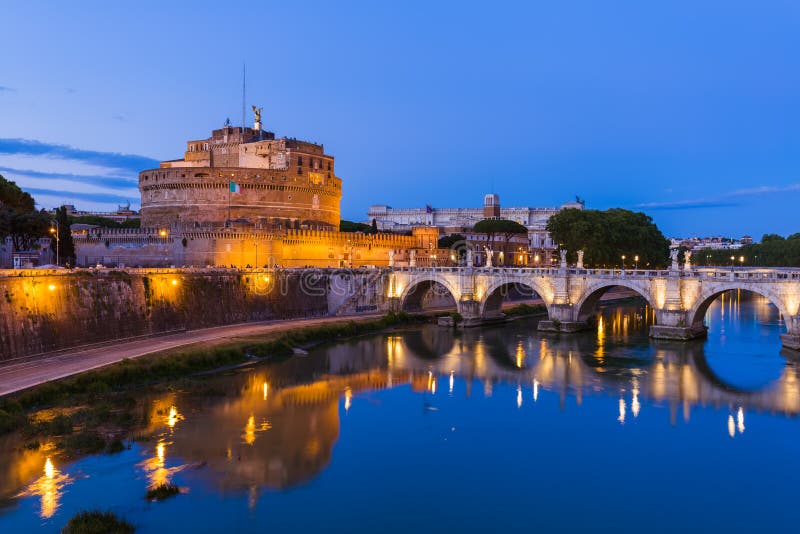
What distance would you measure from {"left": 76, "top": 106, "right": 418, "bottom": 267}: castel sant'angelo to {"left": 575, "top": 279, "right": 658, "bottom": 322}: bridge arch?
2163cm

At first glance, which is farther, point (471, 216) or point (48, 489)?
point (471, 216)

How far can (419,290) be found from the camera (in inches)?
1941

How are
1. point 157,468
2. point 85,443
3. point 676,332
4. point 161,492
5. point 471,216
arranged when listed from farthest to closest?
1. point 471,216
2. point 676,332
3. point 85,443
4. point 157,468
5. point 161,492

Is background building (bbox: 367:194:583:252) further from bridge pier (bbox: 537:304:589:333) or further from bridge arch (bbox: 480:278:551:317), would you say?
bridge pier (bbox: 537:304:589:333)

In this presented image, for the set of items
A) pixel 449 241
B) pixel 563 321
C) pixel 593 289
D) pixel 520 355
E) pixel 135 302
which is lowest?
pixel 520 355

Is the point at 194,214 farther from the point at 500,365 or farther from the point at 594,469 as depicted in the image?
the point at 594,469

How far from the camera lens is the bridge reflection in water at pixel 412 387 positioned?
61.0 feet

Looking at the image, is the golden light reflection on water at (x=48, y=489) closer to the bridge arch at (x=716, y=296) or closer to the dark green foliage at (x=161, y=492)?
the dark green foliage at (x=161, y=492)

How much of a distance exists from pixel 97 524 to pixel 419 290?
36.5 m

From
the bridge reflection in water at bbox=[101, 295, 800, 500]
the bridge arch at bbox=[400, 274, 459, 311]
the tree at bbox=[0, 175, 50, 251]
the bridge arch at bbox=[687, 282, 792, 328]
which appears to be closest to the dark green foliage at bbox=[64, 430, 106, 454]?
the bridge reflection in water at bbox=[101, 295, 800, 500]

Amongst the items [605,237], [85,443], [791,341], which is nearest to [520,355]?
[791,341]

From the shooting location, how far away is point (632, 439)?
2020 centimetres

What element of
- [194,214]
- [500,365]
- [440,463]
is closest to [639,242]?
[500,365]

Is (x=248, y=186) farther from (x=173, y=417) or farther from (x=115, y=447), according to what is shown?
(x=115, y=447)
